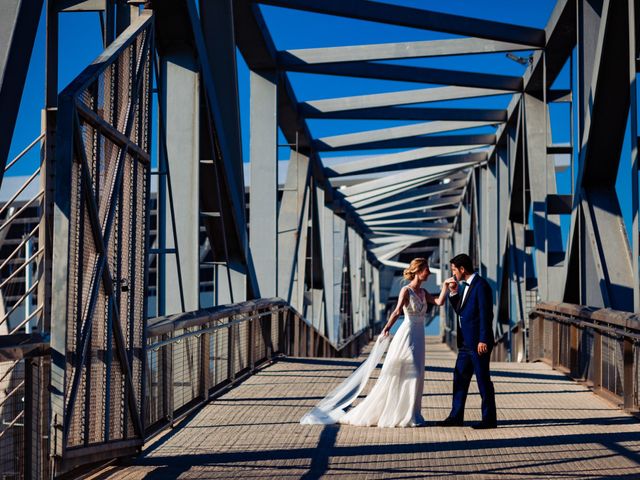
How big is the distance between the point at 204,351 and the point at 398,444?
2.48 m

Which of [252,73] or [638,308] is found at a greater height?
[252,73]

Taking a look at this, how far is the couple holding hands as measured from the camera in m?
7.46

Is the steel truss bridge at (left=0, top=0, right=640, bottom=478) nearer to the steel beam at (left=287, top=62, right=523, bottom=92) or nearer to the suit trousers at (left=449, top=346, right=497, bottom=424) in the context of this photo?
the steel beam at (left=287, top=62, right=523, bottom=92)

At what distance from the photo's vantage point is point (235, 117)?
11430mm

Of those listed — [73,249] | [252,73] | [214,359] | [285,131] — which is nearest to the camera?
[73,249]

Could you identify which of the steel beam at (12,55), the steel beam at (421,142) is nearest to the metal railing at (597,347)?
the steel beam at (12,55)

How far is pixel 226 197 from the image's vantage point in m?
10.8

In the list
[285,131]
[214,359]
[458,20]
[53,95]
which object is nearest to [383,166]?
[285,131]

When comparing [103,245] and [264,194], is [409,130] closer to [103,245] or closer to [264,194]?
[264,194]

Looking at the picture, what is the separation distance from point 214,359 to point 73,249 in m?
4.39

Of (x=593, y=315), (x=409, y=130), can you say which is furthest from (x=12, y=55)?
(x=409, y=130)

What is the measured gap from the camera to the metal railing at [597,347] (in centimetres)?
786

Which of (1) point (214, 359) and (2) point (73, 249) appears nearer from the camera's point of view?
(2) point (73, 249)

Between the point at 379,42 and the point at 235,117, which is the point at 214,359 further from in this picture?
the point at 379,42
